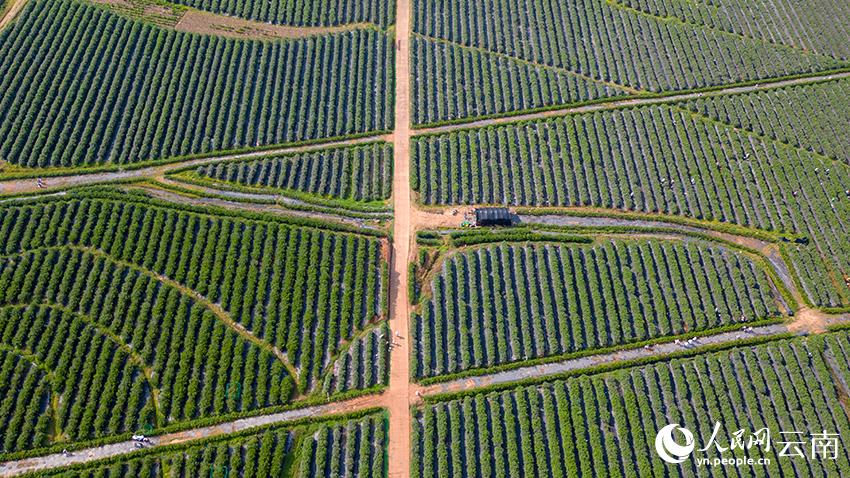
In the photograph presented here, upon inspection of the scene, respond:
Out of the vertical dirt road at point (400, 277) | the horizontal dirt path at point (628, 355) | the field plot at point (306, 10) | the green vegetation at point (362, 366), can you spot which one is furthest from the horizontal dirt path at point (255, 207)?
the field plot at point (306, 10)

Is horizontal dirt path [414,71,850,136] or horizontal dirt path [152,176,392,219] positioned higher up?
horizontal dirt path [414,71,850,136]

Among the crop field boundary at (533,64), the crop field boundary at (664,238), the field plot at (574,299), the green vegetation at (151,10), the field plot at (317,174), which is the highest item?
the green vegetation at (151,10)

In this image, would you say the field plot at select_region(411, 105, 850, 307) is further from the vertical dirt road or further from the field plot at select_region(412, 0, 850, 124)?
the field plot at select_region(412, 0, 850, 124)

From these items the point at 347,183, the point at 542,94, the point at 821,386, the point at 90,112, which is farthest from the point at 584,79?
the point at 90,112

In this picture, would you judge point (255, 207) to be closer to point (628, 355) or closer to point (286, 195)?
point (286, 195)

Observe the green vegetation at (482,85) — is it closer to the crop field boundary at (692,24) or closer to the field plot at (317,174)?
the field plot at (317,174)

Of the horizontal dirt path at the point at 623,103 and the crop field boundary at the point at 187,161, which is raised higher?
the horizontal dirt path at the point at 623,103

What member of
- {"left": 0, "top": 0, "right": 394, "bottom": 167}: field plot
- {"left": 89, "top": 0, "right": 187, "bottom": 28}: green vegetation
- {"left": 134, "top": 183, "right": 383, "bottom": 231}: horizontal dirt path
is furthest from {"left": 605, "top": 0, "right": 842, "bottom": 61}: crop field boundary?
{"left": 89, "top": 0, "right": 187, "bottom": 28}: green vegetation
